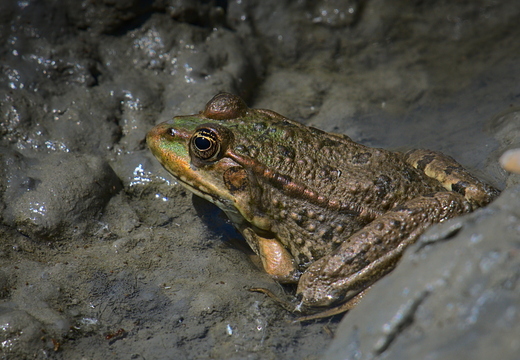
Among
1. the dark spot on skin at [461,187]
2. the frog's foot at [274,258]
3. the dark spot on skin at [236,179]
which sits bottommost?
the frog's foot at [274,258]

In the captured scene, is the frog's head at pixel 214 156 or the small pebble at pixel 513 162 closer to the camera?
the small pebble at pixel 513 162

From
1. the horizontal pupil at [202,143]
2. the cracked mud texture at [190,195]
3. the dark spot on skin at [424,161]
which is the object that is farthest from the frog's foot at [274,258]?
the dark spot on skin at [424,161]

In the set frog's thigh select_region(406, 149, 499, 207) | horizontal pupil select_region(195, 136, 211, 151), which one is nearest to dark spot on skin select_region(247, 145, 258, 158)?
horizontal pupil select_region(195, 136, 211, 151)

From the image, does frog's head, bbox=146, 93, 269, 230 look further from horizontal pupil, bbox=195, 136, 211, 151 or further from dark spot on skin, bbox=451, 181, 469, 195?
dark spot on skin, bbox=451, 181, 469, 195

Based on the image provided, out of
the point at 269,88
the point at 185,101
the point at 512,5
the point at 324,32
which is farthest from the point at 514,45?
the point at 185,101

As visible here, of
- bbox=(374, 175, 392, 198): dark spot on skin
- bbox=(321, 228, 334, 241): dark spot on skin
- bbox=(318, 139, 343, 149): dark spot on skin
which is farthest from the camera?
bbox=(318, 139, 343, 149): dark spot on skin

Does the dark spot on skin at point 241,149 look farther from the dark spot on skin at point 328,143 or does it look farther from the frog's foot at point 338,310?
the frog's foot at point 338,310

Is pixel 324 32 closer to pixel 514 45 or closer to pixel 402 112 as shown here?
pixel 402 112
